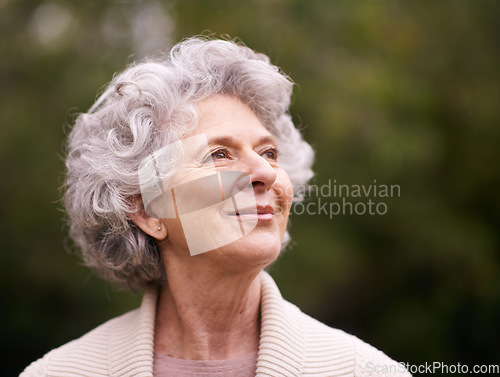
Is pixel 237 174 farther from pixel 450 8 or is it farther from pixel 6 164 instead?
pixel 450 8

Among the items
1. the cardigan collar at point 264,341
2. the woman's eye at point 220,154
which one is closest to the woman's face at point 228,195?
the woman's eye at point 220,154

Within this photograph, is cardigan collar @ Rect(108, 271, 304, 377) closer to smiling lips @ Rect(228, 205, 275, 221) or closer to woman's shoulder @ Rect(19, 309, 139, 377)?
woman's shoulder @ Rect(19, 309, 139, 377)

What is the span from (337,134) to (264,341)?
2.66 m

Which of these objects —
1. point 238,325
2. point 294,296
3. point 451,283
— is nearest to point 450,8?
point 451,283

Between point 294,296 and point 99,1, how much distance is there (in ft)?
11.9

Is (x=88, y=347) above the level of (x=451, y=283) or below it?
below

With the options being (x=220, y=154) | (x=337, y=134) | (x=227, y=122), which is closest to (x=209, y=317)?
(x=220, y=154)

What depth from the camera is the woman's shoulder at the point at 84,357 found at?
2.21 metres

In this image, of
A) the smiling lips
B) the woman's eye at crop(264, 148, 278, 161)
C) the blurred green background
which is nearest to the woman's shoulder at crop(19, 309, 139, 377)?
the smiling lips

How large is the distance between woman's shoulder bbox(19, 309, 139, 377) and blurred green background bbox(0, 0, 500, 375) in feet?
7.26

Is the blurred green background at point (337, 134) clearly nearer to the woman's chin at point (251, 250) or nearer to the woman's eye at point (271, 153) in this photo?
the woman's eye at point (271, 153)

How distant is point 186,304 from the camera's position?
2211 millimetres

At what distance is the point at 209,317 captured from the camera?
2.20m

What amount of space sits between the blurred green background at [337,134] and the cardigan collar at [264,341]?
2324 mm
